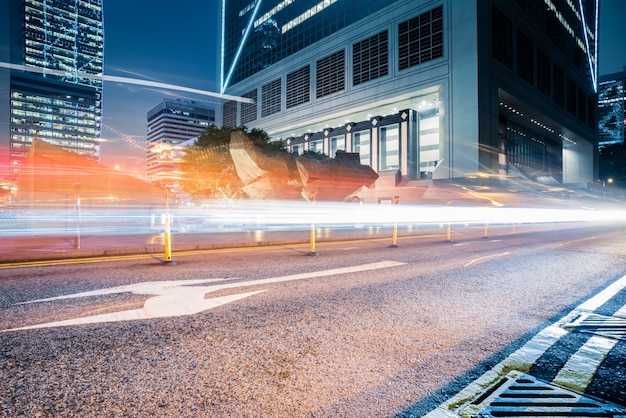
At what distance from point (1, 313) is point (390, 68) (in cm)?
4240

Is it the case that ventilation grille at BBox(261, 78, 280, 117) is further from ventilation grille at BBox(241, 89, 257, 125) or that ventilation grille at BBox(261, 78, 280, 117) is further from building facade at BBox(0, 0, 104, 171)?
building facade at BBox(0, 0, 104, 171)

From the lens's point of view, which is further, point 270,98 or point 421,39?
point 270,98

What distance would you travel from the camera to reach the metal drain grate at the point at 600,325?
3146 millimetres

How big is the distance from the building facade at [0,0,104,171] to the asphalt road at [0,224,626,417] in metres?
162

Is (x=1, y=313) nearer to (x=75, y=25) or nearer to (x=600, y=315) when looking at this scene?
(x=600, y=315)

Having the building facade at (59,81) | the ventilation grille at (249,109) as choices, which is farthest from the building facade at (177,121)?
the ventilation grille at (249,109)

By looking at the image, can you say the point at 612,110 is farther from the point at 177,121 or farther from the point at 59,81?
the point at 59,81

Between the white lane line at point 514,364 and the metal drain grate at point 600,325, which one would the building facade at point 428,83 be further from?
the white lane line at point 514,364

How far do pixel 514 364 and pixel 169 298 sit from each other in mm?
3816

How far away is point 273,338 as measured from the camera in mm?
2996

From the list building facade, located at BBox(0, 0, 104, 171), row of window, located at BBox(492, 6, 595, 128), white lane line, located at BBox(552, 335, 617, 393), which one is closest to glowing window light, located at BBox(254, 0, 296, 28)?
row of window, located at BBox(492, 6, 595, 128)

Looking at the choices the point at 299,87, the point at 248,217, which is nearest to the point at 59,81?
the point at 299,87

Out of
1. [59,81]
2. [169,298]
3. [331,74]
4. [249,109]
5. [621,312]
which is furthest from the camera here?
[59,81]

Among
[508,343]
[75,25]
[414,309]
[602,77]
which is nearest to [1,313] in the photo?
[414,309]
